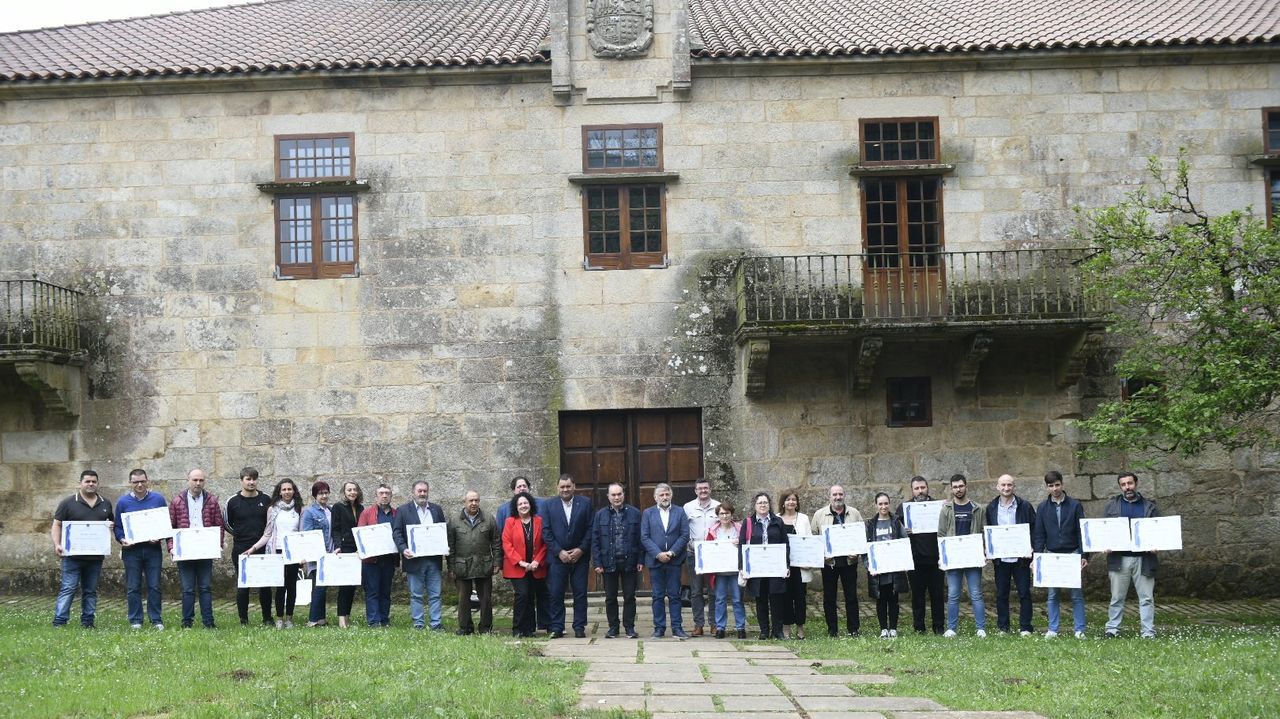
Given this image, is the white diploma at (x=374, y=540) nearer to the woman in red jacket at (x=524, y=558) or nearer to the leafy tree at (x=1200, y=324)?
the woman in red jacket at (x=524, y=558)

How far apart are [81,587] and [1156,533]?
1095 cm

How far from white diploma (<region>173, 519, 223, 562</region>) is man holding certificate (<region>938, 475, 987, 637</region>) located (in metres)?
7.57

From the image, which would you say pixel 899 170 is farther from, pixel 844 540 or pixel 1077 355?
pixel 844 540

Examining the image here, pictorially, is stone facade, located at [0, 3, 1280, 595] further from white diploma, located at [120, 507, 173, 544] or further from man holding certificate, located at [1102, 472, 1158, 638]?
man holding certificate, located at [1102, 472, 1158, 638]

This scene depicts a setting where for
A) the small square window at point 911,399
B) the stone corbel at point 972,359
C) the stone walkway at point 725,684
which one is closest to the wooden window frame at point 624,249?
the small square window at point 911,399

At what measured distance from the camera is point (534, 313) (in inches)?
666

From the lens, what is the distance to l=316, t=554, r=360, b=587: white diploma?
43.8 ft

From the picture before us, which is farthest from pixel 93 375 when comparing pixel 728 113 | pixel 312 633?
pixel 728 113

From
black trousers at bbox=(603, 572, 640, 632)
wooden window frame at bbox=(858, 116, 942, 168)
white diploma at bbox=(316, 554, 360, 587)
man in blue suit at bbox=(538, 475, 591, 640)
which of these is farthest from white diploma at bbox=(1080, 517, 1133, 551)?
white diploma at bbox=(316, 554, 360, 587)

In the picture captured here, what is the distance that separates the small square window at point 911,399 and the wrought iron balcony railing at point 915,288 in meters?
1.02

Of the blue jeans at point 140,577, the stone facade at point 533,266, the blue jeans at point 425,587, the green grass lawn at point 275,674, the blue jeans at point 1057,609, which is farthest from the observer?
the stone facade at point 533,266

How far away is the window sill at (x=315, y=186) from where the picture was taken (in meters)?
16.9

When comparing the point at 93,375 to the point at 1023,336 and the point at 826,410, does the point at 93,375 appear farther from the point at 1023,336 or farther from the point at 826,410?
the point at 1023,336

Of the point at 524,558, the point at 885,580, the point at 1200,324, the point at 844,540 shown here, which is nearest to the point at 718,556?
the point at 844,540
